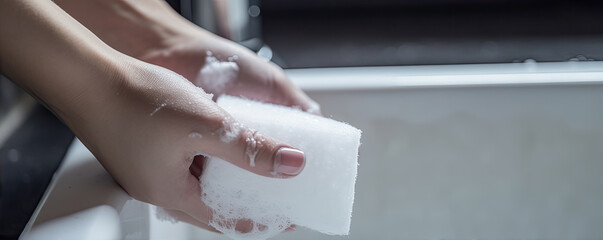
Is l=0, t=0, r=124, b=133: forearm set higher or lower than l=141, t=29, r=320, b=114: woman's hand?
lower

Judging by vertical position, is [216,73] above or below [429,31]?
below

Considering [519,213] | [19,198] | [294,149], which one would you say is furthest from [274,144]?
[19,198]

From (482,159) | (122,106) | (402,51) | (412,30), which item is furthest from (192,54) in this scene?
(412,30)

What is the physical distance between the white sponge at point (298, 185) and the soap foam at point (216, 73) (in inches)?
7.0

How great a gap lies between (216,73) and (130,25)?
111 mm

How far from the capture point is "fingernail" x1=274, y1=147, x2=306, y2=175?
0.46 meters

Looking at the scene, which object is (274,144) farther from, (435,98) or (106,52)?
(435,98)

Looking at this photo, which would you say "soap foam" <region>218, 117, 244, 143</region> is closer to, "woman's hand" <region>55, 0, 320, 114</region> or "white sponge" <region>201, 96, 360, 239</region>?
"white sponge" <region>201, 96, 360, 239</region>

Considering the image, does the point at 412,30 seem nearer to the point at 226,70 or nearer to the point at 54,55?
the point at 226,70

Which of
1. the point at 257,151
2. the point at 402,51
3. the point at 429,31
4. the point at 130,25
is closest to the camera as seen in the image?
the point at 257,151

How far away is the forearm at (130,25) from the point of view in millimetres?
676

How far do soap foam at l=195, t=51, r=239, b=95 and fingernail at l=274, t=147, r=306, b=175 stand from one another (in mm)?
252

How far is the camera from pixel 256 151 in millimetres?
456

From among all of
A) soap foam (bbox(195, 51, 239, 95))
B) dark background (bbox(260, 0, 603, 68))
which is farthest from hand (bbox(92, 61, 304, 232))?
dark background (bbox(260, 0, 603, 68))
